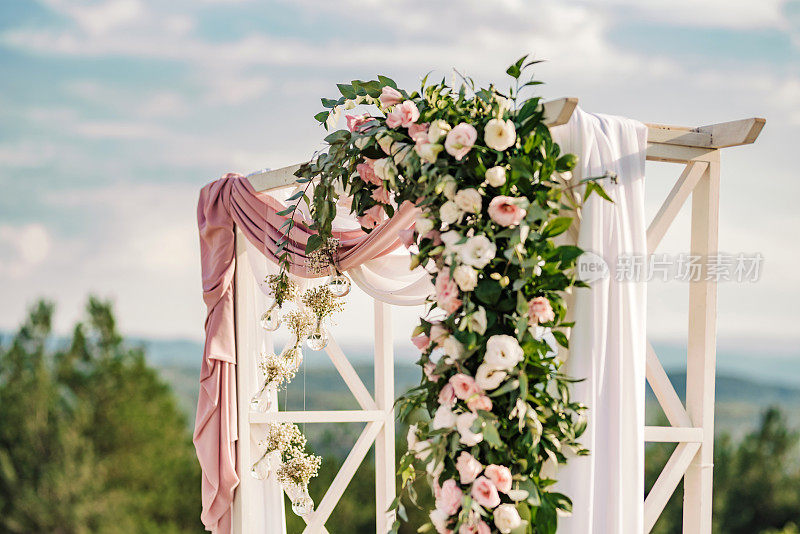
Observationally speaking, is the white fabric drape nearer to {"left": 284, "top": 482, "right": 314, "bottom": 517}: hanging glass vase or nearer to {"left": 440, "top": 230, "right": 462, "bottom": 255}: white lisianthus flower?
{"left": 440, "top": 230, "right": 462, "bottom": 255}: white lisianthus flower

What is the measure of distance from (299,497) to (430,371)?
194cm

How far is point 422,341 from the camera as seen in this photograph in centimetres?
296

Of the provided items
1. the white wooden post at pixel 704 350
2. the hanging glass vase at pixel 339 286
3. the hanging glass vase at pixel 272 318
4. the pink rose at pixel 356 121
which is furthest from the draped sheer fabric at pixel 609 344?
the hanging glass vase at pixel 272 318

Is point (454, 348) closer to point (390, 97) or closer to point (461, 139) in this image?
point (461, 139)

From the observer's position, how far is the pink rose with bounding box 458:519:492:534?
106 inches

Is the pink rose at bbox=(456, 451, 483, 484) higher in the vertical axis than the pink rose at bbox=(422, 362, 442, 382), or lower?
lower

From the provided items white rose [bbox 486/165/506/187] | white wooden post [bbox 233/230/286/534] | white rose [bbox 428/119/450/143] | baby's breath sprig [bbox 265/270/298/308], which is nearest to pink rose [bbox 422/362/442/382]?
white rose [bbox 486/165/506/187]

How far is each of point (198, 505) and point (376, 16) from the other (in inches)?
306

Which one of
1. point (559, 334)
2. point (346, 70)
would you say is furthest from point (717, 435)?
point (559, 334)

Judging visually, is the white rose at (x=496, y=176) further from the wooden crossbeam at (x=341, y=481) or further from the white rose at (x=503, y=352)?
the wooden crossbeam at (x=341, y=481)

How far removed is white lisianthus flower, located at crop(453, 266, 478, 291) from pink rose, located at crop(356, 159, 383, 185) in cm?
82

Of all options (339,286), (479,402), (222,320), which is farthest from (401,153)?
(222,320)

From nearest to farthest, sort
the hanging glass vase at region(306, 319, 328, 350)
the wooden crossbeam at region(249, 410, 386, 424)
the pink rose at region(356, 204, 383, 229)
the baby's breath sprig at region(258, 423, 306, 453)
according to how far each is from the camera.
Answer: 1. the pink rose at region(356, 204, 383, 229)
2. the hanging glass vase at region(306, 319, 328, 350)
3. the baby's breath sprig at region(258, 423, 306, 453)
4. the wooden crossbeam at region(249, 410, 386, 424)

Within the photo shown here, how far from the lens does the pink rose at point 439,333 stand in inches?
111
